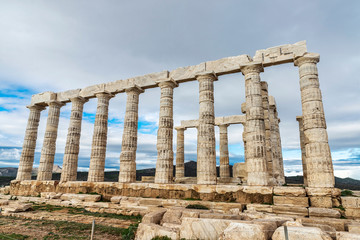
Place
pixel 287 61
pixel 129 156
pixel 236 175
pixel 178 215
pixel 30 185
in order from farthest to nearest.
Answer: pixel 236 175 < pixel 30 185 < pixel 129 156 < pixel 287 61 < pixel 178 215

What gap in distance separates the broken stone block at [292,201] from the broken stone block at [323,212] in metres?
0.46

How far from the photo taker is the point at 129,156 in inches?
677

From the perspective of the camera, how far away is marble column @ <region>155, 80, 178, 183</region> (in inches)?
616

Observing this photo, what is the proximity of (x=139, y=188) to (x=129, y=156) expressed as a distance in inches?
112

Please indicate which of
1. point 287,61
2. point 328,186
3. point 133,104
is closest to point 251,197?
point 328,186

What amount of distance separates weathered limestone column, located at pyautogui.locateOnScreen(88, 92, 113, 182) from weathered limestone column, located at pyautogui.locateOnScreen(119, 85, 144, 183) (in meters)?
2.12

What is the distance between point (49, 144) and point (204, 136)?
575 inches

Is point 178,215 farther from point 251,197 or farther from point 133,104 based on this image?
point 133,104

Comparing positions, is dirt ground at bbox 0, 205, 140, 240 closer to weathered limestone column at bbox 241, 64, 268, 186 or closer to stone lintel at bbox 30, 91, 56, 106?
weathered limestone column at bbox 241, 64, 268, 186

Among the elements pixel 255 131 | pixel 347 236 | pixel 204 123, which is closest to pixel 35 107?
pixel 204 123

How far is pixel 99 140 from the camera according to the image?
18.5 m

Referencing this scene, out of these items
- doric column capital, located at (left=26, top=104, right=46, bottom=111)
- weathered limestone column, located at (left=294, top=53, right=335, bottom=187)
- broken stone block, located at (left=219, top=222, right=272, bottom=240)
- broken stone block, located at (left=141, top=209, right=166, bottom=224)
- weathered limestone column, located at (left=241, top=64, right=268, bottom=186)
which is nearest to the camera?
broken stone block, located at (left=219, top=222, right=272, bottom=240)

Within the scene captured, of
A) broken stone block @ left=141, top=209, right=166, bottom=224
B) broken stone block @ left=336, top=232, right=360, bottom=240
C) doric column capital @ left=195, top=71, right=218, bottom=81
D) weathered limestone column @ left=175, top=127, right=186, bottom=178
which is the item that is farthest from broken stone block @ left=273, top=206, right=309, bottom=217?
weathered limestone column @ left=175, top=127, right=186, bottom=178

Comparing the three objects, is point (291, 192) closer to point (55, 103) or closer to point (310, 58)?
point (310, 58)
